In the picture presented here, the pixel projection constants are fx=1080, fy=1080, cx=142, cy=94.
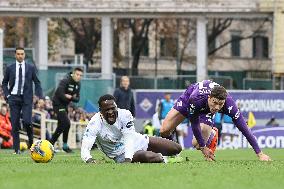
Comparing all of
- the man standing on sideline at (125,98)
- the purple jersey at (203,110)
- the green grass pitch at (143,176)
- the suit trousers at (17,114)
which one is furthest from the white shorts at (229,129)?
the green grass pitch at (143,176)

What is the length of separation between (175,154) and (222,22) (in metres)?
57.7

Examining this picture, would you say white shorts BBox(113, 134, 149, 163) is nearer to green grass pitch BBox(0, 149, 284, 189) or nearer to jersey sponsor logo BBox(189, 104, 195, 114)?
jersey sponsor logo BBox(189, 104, 195, 114)

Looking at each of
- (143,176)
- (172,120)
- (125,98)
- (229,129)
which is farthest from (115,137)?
(229,129)

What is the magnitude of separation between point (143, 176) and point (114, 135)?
11.7 feet

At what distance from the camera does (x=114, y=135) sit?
16.2 metres

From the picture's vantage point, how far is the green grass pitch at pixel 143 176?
11.5 meters

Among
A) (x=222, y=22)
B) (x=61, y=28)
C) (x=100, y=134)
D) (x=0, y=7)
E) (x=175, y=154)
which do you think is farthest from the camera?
(x=222, y=22)

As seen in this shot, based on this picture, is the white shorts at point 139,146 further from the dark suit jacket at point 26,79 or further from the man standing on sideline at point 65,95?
the man standing on sideline at point 65,95

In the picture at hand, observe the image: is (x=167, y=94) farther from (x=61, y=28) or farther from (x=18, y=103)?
(x=61, y=28)

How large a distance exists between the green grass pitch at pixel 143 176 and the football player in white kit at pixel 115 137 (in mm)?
888

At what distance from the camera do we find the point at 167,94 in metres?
35.1

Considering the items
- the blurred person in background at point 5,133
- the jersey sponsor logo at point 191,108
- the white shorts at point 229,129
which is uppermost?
the jersey sponsor logo at point 191,108

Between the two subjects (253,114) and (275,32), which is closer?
(253,114)

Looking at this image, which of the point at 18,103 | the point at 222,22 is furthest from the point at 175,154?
the point at 222,22
